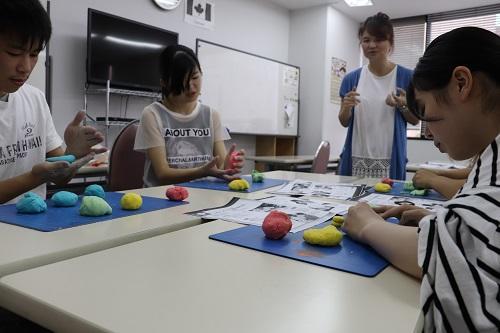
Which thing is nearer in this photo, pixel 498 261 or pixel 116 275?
pixel 498 261

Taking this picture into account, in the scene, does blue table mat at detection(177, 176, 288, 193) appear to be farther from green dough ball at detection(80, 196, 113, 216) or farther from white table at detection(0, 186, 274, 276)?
green dough ball at detection(80, 196, 113, 216)

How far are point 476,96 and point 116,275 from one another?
A: 1.95 ft

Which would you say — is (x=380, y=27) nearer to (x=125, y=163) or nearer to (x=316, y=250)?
(x=125, y=163)

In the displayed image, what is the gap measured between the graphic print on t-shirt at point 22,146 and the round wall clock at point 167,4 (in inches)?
93.6

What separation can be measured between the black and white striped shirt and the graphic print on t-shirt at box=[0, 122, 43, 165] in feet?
3.97

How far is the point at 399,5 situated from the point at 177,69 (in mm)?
3885

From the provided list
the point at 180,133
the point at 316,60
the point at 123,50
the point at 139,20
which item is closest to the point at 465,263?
the point at 180,133

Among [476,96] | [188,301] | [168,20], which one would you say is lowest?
[188,301]

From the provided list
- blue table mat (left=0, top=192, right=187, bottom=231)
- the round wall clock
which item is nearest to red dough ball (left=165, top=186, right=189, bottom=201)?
blue table mat (left=0, top=192, right=187, bottom=231)

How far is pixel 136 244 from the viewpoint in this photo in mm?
708

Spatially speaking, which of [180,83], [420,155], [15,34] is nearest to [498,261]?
[15,34]

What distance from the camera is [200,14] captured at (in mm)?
3775

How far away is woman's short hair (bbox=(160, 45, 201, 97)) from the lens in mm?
1715

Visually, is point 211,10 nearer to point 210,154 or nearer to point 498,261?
point 210,154
